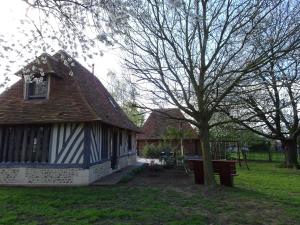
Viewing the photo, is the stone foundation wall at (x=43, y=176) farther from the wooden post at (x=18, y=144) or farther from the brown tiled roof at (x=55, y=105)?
the brown tiled roof at (x=55, y=105)

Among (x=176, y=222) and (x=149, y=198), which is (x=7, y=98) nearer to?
(x=149, y=198)

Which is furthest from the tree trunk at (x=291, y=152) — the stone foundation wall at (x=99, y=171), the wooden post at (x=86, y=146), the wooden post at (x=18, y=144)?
the wooden post at (x=18, y=144)

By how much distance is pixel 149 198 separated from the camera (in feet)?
29.7

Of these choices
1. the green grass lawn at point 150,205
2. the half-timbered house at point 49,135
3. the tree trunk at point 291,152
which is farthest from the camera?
the tree trunk at point 291,152

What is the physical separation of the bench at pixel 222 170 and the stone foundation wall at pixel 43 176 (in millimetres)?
3929

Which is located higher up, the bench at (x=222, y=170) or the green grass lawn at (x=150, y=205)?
the bench at (x=222, y=170)

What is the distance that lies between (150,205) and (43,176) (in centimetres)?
565

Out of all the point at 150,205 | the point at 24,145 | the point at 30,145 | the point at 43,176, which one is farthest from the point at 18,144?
the point at 150,205

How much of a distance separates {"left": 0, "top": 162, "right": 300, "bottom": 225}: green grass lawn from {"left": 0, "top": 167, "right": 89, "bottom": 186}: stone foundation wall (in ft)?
3.29

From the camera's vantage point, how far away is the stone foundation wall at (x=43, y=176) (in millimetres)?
12000

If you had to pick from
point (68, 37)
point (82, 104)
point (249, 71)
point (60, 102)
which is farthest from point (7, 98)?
point (249, 71)

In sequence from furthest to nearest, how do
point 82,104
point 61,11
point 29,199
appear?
point 82,104 < point 29,199 < point 61,11

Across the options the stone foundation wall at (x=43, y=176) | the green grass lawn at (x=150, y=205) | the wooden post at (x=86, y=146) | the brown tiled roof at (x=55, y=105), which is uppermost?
the brown tiled roof at (x=55, y=105)

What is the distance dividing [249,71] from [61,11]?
5847 millimetres
